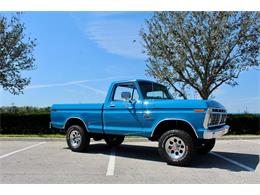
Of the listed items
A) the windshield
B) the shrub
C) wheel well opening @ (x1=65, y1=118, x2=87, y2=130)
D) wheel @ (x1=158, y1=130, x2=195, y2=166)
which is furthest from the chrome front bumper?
the shrub

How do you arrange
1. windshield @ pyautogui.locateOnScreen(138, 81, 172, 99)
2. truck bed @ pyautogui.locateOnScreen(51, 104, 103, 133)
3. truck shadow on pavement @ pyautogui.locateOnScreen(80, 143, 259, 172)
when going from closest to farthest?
truck shadow on pavement @ pyautogui.locateOnScreen(80, 143, 259, 172)
windshield @ pyautogui.locateOnScreen(138, 81, 172, 99)
truck bed @ pyautogui.locateOnScreen(51, 104, 103, 133)

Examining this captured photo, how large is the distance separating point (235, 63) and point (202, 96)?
276cm

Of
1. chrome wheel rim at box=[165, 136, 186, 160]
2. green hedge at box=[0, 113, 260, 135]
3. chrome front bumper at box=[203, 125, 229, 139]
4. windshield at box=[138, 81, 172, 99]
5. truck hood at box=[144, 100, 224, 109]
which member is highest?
windshield at box=[138, 81, 172, 99]

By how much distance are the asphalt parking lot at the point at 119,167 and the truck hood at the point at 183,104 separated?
143 cm

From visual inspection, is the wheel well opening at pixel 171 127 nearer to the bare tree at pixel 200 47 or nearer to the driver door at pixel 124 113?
the driver door at pixel 124 113

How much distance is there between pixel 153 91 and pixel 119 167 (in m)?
2.46

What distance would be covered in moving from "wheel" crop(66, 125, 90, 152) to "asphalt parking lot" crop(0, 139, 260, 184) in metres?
0.22

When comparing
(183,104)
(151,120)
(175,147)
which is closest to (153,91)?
(151,120)

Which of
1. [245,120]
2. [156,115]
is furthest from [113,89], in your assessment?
[245,120]

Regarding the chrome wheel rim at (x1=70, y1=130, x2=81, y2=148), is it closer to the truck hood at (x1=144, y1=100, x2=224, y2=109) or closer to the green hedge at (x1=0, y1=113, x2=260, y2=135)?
the truck hood at (x1=144, y1=100, x2=224, y2=109)

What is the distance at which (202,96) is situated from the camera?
1745 centimetres

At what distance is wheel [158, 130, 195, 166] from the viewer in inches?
265

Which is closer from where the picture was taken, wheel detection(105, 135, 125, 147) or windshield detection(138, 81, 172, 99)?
windshield detection(138, 81, 172, 99)

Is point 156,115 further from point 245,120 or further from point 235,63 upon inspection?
point 235,63
